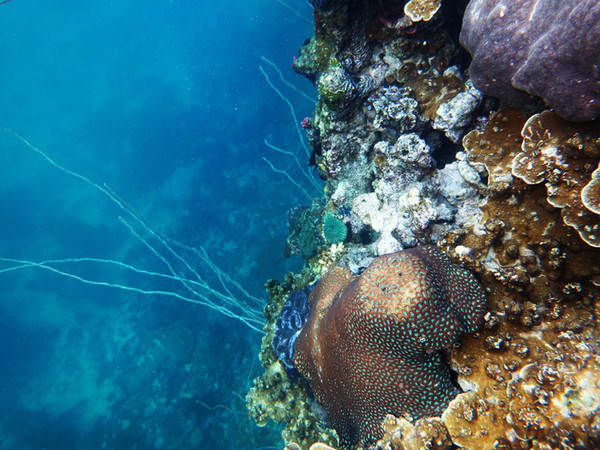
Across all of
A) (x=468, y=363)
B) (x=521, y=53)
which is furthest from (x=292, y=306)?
(x=521, y=53)

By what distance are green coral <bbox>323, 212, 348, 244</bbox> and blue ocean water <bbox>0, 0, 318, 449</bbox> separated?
811cm

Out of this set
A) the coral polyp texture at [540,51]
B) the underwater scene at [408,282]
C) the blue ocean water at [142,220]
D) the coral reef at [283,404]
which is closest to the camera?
the coral polyp texture at [540,51]

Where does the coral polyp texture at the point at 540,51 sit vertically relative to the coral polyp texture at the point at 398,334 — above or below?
above

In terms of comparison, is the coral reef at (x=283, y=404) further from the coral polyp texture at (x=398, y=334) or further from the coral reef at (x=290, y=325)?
the coral polyp texture at (x=398, y=334)

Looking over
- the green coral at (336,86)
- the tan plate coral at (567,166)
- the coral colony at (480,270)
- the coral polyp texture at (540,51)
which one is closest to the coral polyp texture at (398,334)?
the coral colony at (480,270)

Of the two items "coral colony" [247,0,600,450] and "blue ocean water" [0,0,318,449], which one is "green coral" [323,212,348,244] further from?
"blue ocean water" [0,0,318,449]

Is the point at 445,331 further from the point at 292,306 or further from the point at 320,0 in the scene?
the point at 320,0

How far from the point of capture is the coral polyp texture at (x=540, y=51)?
2285 millimetres

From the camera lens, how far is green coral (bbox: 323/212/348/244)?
5.87 meters

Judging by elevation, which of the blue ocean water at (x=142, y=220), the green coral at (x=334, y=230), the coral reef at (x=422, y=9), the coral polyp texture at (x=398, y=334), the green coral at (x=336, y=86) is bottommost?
the coral polyp texture at (x=398, y=334)

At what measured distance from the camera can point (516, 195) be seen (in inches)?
124

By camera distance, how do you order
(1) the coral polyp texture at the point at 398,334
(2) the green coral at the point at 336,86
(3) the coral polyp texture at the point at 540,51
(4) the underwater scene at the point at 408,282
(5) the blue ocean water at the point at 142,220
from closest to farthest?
(3) the coral polyp texture at the point at 540,51
(4) the underwater scene at the point at 408,282
(1) the coral polyp texture at the point at 398,334
(2) the green coral at the point at 336,86
(5) the blue ocean water at the point at 142,220

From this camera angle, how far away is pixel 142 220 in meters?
22.5

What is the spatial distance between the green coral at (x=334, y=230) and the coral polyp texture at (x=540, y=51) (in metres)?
3.22
